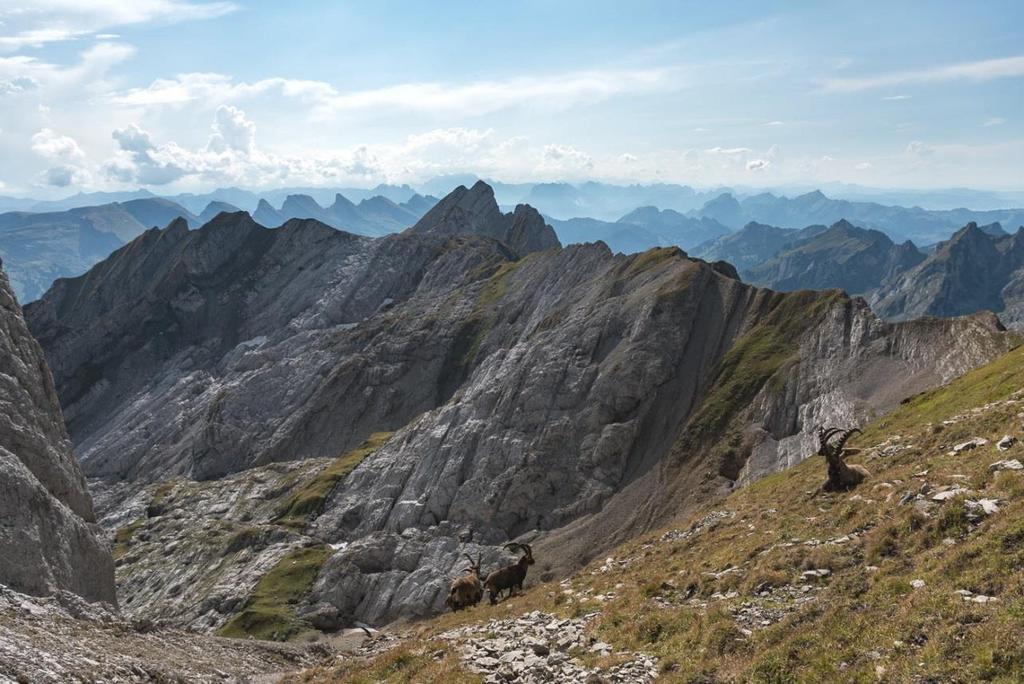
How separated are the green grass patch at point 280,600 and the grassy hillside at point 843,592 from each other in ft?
185

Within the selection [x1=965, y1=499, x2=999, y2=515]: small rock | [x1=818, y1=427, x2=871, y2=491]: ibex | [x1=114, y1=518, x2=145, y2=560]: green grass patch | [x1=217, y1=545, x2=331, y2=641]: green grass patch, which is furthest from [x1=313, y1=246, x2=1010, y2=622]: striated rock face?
[x1=965, y1=499, x2=999, y2=515]: small rock

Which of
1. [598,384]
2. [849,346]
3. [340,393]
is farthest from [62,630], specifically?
[340,393]

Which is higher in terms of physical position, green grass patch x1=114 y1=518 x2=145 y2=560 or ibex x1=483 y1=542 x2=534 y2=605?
ibex x1=483 y1=542 x2=534 y2=605

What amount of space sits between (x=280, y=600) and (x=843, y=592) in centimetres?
8356

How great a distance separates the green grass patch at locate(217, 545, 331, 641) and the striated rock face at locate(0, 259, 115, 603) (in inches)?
1243

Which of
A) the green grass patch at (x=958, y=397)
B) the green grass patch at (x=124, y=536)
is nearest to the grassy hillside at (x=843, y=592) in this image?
the green grass patch at (x=958, y=397)

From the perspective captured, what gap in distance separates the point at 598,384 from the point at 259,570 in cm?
5504

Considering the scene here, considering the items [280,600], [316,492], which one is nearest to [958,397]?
[280,600]

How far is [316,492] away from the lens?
120688mm

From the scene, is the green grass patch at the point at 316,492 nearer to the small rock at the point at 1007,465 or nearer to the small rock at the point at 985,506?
the small rock at the point at 1007,465

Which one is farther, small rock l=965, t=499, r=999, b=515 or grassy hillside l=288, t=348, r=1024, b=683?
small rock l=965, t=499, r=999, b=515

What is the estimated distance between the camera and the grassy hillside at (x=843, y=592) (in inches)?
603

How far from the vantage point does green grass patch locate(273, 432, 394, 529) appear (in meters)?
116

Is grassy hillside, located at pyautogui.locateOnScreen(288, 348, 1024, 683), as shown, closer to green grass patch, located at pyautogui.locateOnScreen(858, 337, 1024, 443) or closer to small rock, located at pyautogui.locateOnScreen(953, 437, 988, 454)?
small rock, located at pyautogui.locateOnScreen(953, 437, 988, 454)
